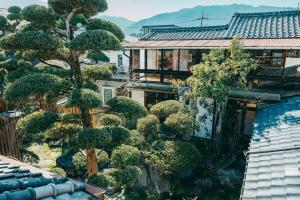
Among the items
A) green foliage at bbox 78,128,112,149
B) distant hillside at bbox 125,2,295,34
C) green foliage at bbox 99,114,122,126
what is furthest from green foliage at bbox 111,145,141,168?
distant hillside at bbox 125,2,295,34

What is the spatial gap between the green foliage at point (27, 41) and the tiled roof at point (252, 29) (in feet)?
43.5

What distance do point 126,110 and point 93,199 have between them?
15.8 feet

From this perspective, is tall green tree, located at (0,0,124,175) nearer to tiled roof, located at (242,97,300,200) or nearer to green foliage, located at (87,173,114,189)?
green foliage, located at (87,173,114,189)

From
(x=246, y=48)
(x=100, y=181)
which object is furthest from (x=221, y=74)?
(x=100, y=181)

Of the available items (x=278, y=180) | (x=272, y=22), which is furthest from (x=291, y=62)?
(x=278, y=180)

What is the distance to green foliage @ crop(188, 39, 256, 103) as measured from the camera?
12.9 meters

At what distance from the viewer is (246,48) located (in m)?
14.0

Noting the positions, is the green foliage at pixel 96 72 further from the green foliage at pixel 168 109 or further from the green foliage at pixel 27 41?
the green foliage at pixel 168 109

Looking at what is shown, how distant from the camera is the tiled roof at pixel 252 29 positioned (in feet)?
55.8

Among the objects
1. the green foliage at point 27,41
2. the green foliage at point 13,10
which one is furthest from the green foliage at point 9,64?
the green foliage at point 27,41

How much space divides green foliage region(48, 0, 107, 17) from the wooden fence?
7.89 meters

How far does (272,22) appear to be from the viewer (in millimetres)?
18609

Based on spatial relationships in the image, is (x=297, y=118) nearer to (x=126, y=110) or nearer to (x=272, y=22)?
(x=126, y=110)

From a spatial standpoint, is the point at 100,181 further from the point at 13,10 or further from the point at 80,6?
the point at 13,10
